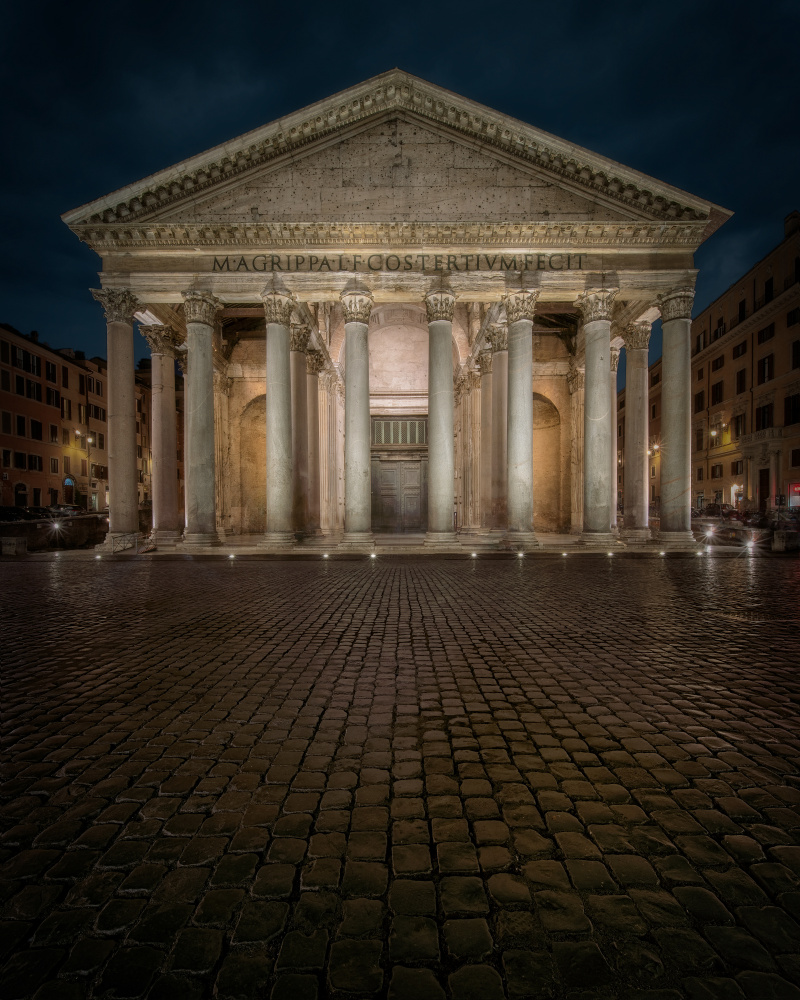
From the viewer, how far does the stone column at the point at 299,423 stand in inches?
771

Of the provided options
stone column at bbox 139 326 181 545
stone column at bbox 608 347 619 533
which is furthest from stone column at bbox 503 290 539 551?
stone column at bbox 139 326 181 545

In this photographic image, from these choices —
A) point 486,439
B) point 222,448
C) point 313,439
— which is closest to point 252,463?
point 222,448

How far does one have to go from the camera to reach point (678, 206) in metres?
16.0

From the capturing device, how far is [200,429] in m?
17.0

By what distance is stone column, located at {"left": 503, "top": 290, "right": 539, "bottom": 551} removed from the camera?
54.3 ft

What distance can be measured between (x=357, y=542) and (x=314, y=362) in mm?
9844

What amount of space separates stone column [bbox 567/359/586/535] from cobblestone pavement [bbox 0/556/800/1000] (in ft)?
64.6

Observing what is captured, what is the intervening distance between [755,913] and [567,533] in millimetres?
24299

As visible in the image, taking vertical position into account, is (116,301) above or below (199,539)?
above

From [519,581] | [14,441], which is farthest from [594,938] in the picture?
[14,441]

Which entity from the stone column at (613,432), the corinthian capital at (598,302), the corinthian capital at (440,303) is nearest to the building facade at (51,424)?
the corinthian capital at (440,303)

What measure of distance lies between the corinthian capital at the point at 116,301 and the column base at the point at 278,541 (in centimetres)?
838

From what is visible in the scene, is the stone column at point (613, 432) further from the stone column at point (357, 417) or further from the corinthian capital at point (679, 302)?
the stone column at point (357, 417)

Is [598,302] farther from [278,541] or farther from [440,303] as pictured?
[278,541]
